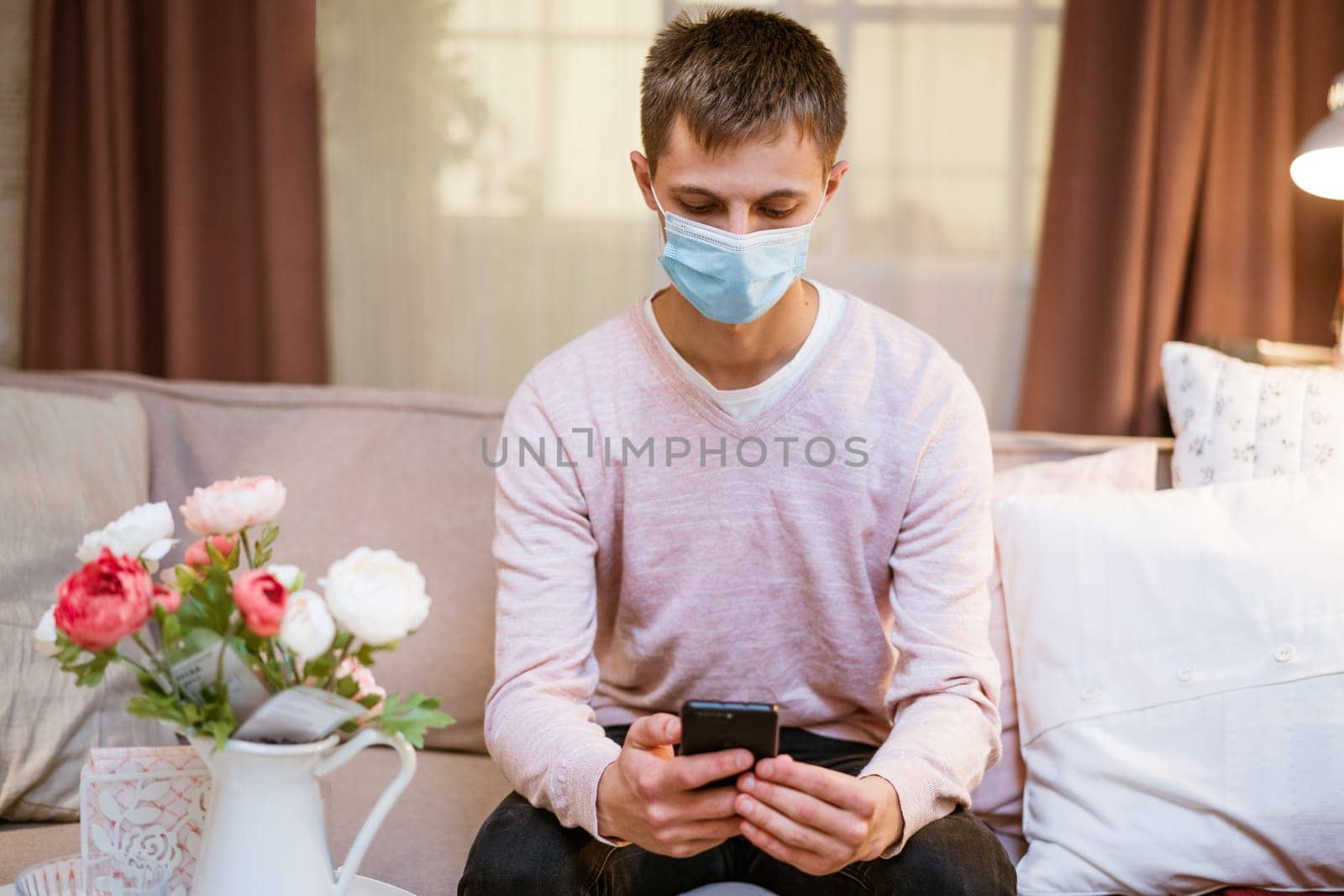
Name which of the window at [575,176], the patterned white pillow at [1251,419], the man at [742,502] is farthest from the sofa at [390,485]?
the window at [575,176]

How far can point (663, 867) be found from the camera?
1256mm

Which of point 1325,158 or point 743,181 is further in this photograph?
point 1325,158

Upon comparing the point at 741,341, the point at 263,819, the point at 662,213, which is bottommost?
the point at 263,819

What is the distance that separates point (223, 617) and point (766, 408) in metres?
0.70

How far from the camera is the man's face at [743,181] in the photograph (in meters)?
1.26

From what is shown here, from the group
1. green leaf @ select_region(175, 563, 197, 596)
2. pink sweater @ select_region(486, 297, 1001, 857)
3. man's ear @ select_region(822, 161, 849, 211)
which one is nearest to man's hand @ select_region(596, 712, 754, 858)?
pink sweater @ select_region(486, 297, 1001, 857)

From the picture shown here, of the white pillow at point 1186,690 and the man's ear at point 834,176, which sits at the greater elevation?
the man's ear at point 834,176

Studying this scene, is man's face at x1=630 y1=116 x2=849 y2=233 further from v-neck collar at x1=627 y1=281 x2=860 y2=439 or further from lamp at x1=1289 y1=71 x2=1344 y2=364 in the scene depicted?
lamp at x1=1289 y1=71 x2=1344 y2=364

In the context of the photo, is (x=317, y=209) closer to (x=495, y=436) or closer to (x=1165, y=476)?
(x=495, y=436)

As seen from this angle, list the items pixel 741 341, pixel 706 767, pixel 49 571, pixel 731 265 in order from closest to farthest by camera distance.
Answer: pixel 706 767 < pixel 731 265 < pixel 741 341 < pixel 49 571

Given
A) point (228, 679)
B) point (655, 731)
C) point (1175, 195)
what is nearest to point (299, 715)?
point (228, 679)

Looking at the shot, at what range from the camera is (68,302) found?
219cm

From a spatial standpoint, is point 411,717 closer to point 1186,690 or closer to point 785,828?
point 785,828

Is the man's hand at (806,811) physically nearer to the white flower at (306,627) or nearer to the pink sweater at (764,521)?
the pink sweater at (764,521)
